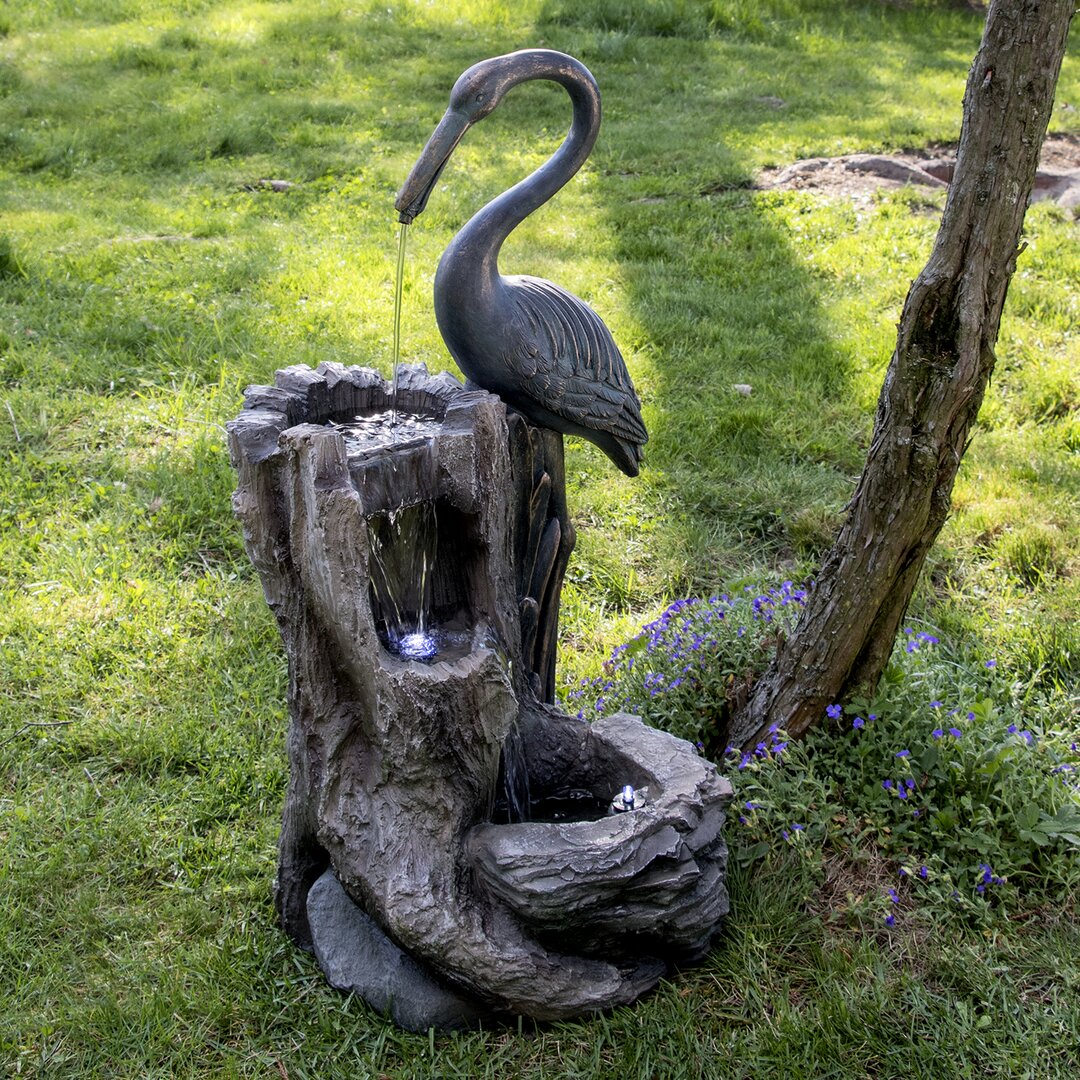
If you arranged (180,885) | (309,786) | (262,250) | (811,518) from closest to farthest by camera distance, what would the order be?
(309,786)
(180,885)
(811,518)
(262,250)

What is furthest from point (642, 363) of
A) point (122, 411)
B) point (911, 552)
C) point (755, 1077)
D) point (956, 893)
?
point (755, 1077)

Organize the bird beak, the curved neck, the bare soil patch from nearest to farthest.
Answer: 1. the bird beak
2. the curved neck
3. the bare soil patch

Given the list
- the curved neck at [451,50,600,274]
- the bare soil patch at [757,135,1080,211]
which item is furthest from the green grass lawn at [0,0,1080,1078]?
the curved neck at [451,50,600,274]

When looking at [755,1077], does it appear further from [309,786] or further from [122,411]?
[122,411]

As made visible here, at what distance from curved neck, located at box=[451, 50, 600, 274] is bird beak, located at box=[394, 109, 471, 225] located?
0.13 metres

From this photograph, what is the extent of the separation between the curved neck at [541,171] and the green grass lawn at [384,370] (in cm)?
167

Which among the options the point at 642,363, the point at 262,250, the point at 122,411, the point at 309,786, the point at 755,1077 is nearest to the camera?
the point at 755,1077

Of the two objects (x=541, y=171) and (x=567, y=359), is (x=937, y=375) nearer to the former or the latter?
(x=567, y=359)

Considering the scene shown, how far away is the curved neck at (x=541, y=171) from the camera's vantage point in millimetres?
2607

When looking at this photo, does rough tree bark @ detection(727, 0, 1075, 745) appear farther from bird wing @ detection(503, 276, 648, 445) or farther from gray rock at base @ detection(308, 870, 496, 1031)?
gray rock at base @ detection(308, 870, 496, 1031)

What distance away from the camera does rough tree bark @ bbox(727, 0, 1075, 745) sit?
2439 millimetres

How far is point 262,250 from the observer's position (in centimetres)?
667

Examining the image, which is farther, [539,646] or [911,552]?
[539,646]

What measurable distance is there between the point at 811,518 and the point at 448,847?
2561 millimetres
